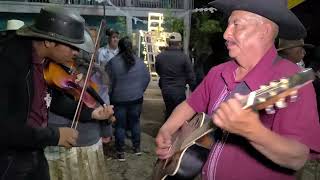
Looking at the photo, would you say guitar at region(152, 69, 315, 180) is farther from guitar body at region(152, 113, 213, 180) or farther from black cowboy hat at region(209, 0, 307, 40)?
black cowboy hat at region(209, 0, 307, 40)

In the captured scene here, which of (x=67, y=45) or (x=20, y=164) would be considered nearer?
(x=20, y=164)

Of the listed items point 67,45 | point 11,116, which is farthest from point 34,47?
point 11,116

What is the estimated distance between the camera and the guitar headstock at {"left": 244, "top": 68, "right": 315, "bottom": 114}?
1434 mm

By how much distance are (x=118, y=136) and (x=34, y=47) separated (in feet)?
13.5

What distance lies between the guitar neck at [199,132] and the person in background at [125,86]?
4.01 metres

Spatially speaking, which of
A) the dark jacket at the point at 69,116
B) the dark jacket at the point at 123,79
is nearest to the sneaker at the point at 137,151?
the dark jacket at the point at 123,79

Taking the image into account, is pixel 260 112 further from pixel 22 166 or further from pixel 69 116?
pixel 69 116

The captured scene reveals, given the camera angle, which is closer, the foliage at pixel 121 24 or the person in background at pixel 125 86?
the person in background at pixel 125 86

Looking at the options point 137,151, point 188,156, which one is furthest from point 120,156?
point 188,156

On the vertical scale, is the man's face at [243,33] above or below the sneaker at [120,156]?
above

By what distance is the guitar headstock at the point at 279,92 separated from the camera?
4.70ft

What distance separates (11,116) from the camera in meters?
2.24

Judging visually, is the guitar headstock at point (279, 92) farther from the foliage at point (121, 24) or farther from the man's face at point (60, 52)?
the foliage at point (121, 24)

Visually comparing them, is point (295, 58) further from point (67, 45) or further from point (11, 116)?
point (11, 116)
